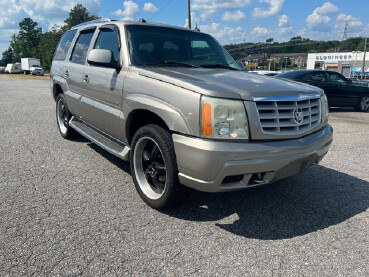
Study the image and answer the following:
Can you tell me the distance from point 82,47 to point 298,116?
349cm

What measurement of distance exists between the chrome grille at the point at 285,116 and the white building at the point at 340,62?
72858mm

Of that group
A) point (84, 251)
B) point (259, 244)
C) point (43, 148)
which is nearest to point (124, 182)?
point (84, 251)

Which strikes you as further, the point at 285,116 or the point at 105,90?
the point at 105,90

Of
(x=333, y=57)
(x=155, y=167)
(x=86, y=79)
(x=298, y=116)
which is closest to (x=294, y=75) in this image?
(x=86, y=79)

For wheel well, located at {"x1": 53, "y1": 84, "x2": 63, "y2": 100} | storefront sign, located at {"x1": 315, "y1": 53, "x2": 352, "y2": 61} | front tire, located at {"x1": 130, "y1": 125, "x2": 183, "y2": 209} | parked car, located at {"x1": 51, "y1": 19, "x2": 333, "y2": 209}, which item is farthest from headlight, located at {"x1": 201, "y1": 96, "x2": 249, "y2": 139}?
storefront sign, located at {"x1": 315, "y1": 53, "x2": 352, "y2": 61}

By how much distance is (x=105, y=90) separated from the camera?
3.79m

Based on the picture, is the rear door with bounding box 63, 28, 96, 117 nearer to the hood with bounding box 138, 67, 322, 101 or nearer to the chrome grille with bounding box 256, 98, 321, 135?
the hood with bounding box 138, 67, 322, 101

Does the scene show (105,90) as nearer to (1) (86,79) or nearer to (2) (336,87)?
(1) (86,79)

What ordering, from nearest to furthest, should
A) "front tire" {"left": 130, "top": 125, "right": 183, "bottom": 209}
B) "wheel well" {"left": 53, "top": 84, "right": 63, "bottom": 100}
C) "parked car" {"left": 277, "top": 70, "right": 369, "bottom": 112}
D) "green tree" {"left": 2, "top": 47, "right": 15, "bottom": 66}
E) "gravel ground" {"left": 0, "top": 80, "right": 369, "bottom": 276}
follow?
"gravel ground" {"left": 0, "top": 80, "right": 369, "bottom": 276}
"front tire" {"left": 130, "top": 125, "right": 183, "bottom": 209}
"wheel well" {"left": 53, "top": 84, "right": 63, "bottom": 100}
"parked car" {"left": 277, "top": 70, "right": 369, "bottom": 112}
"green tree" {"left": 2, "top": 47, "right": 15, "bottom": 66}

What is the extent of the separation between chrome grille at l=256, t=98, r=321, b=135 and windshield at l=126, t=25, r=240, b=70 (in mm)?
1354

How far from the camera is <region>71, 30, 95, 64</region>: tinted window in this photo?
181 inches

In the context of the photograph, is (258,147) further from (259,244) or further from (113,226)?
(113,226)

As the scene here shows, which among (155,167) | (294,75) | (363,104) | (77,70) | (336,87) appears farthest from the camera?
(363,104)

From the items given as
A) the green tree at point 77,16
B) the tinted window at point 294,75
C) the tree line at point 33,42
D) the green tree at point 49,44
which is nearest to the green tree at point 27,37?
the tree line at point 33,42
